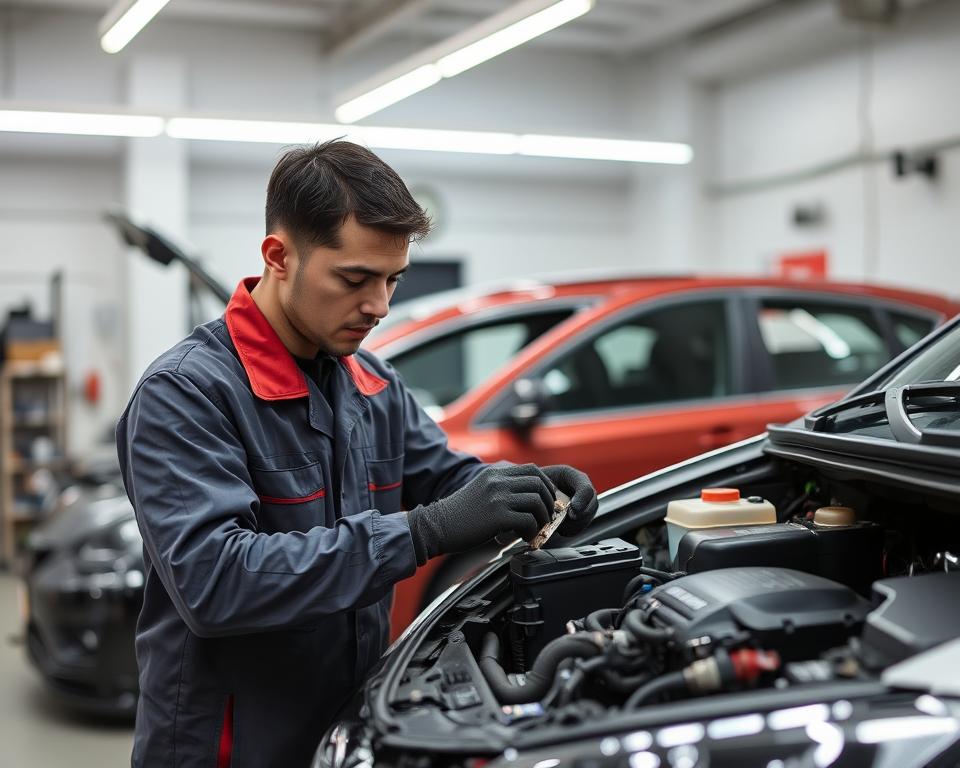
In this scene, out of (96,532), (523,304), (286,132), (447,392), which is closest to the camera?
(96,532)

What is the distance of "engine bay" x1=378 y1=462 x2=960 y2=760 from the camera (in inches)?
46.4

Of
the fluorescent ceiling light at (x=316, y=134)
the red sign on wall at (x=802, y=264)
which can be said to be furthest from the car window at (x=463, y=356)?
the red sign on wall at (x=802, y=264)

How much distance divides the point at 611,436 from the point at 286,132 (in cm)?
459

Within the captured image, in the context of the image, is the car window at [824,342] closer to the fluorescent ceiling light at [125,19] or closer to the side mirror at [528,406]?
the side mirror at [528,406]

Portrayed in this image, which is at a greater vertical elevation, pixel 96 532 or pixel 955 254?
pixel 955 254

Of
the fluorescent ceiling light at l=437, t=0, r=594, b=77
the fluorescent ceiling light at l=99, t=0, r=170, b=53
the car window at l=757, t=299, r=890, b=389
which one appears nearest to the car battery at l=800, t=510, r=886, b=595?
the car window at l=757, t=299, r=890, b=389

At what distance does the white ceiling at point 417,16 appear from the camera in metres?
7.51

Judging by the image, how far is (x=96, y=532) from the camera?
3258 mm

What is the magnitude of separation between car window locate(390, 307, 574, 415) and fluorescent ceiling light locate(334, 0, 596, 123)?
5.45 feet

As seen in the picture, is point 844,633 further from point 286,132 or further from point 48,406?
point 48,406

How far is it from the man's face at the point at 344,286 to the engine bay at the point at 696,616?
0.50m

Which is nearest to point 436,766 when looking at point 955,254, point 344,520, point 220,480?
point 344,520

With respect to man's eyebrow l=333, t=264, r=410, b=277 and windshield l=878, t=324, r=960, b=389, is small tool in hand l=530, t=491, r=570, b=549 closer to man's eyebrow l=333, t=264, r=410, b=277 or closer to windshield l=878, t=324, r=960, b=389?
man's eyebrow l=333, t=264, r=410, b=277

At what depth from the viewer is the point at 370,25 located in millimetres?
7438
